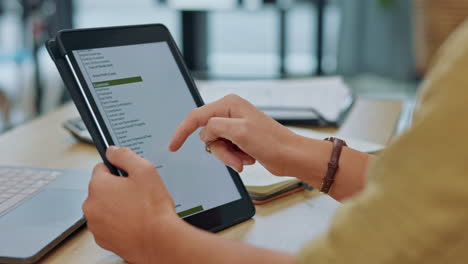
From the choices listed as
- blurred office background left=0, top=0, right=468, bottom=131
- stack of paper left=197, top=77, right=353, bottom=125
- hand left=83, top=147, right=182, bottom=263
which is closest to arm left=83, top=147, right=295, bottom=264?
hand left=83, top=147, right=182, bottom=263

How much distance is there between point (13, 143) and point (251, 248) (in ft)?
2.26

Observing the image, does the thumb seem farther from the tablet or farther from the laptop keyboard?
the laptop keyboard

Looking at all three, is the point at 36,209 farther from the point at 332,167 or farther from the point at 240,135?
the point at 332,167

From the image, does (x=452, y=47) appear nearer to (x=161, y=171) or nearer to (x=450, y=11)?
(x=161, y=171)

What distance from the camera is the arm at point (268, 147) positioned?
716 millimetres

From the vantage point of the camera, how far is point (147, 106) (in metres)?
0.74

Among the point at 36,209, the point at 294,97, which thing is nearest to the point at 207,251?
the point at 36,209

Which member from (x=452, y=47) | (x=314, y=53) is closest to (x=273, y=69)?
(x=314, y=53)

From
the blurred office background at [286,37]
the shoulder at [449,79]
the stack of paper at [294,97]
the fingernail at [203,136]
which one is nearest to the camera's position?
the shoulder at [449,79]

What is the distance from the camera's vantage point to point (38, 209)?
72 centimetres

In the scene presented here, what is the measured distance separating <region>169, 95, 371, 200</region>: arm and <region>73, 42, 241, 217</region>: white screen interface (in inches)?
1.4

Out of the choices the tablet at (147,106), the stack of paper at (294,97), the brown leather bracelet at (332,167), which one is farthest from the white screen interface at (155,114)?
the stack of paper at (294,97)

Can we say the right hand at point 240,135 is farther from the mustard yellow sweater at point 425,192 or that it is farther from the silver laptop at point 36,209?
the mustard yellow sweater at point 425,192

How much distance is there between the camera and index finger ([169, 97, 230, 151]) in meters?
0.69
